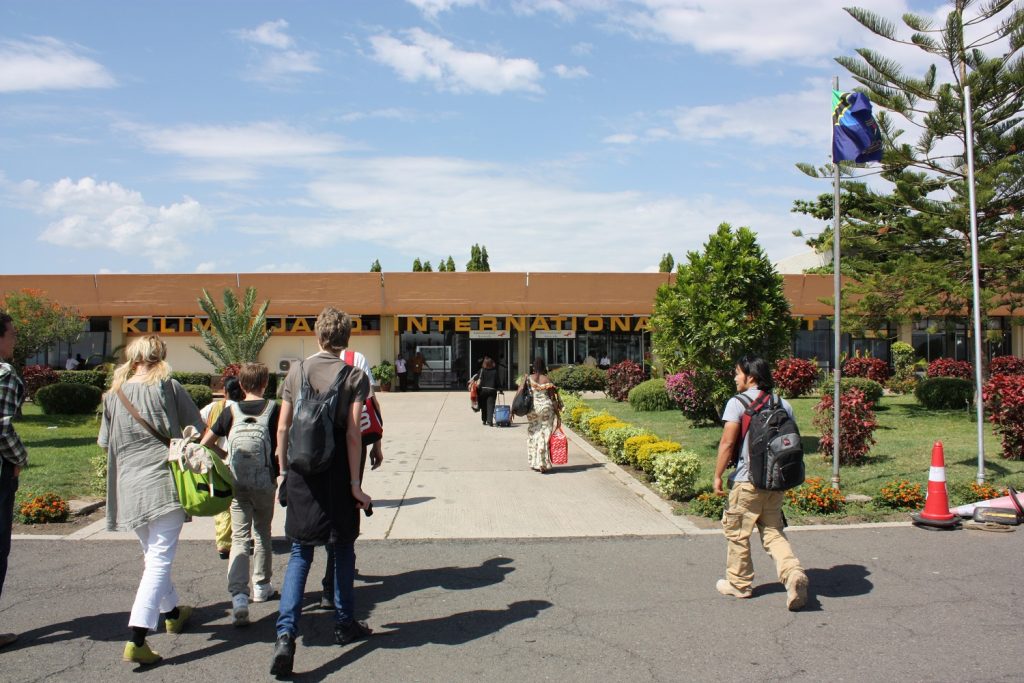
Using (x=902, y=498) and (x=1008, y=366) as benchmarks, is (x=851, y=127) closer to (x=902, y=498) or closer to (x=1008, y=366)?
(x=902, y=498)

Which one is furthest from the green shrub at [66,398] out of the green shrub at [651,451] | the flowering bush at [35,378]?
the green shrub at [651,451]

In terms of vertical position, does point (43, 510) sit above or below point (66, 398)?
below

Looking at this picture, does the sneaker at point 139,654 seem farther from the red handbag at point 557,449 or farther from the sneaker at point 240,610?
the red handbag at point 557,449

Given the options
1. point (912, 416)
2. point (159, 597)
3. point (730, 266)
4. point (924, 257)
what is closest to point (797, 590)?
point (159, 597)

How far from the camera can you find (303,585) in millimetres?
4234

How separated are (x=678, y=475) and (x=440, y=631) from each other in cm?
417

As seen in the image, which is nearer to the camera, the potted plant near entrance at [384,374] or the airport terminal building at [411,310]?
the potted plant near entrance at [384,374]

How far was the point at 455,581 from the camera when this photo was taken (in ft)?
18.9

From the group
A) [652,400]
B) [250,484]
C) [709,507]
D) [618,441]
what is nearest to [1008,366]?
[652,400]

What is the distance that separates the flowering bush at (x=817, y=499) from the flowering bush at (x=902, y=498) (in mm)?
420

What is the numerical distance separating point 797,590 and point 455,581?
2.32m

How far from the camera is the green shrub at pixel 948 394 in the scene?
17375 millimetres

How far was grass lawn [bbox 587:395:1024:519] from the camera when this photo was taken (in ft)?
31.0

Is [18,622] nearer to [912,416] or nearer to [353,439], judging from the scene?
[353,439]
